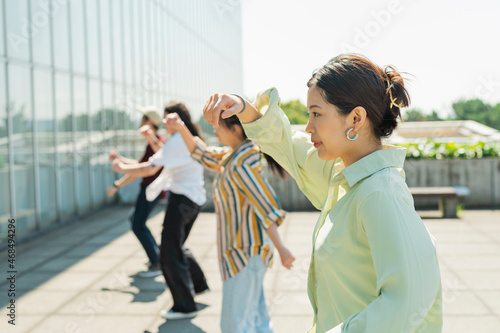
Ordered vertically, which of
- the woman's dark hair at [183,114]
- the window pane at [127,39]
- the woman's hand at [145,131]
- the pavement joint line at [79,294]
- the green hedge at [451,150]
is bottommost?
the pavement joint line at [79,294]

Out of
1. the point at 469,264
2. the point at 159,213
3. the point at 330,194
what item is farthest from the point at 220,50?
the point at 330,194

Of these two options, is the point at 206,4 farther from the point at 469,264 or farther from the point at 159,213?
the point at 469,264

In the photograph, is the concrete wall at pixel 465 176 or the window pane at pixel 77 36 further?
the window pane at pixel 77 36

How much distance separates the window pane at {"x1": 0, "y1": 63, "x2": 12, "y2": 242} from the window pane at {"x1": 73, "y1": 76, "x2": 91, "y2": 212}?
3024mm

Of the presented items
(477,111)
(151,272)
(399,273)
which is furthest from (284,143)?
(477,111)

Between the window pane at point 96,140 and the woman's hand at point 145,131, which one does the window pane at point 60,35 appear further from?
the woman's hand at point 145,131

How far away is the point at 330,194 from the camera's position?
5.69ft

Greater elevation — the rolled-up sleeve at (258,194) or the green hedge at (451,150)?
the green hedge at (451,150)

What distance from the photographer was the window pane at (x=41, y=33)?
9977mm

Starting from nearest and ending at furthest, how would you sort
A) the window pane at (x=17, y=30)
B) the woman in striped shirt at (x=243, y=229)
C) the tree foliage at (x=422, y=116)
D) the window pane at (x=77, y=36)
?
the woman in striped shirt at (x=243, y=229) → the window pane at (x=17, y=30) → the window pane at (x=77, y=36) → the tree foliage at (x=422, y=116)

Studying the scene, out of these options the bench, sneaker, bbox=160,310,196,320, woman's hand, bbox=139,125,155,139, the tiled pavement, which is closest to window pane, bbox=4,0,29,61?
the tiled pavement

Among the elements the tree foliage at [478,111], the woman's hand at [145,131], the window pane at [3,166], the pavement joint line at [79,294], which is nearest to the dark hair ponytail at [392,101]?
the woman's hand at [145,131]

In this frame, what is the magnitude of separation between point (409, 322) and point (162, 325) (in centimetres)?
389

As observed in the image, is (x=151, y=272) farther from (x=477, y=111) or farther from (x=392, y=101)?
(x=477, y=111)
